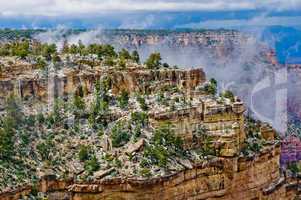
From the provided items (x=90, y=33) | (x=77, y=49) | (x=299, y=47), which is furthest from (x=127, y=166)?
(x=299, y=47)

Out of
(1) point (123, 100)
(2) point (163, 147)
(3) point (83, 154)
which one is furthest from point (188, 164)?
(1) point (123, 100)

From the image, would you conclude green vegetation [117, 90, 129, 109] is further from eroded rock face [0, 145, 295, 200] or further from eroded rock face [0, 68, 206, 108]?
eroded rock face [0, 145, 295, 200]

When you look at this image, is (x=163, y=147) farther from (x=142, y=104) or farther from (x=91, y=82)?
(x=91, y=82)

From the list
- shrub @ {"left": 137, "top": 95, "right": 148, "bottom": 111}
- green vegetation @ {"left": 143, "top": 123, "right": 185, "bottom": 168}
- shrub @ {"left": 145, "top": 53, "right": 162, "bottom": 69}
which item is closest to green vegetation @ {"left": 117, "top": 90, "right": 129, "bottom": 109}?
shrub @ {"left": 137, "top": 95, "right": 148, "bottom": 111}

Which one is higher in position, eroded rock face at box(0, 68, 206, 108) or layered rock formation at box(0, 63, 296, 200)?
eroded rock face at box(0, 68, 206, 108)

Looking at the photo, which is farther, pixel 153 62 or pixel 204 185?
pixel 153 62

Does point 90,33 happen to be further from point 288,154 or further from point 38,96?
point 38,96

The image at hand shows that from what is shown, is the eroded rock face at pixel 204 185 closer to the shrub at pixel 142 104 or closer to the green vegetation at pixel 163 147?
the green vegetation at pixel 163 147

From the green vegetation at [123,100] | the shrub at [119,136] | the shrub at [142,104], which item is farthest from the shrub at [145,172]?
the green vegetation at [123,100]

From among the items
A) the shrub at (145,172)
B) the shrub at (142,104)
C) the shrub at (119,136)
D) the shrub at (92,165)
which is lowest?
the shrub at (145,172)

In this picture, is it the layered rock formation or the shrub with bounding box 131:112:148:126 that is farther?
the shrub with bounding box 131:112:148:126

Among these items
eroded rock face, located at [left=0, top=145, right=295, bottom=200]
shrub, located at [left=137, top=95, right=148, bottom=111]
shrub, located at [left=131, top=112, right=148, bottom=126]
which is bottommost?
eroded rock face, located at [left=0, top=145, right=295, bottom=200]
